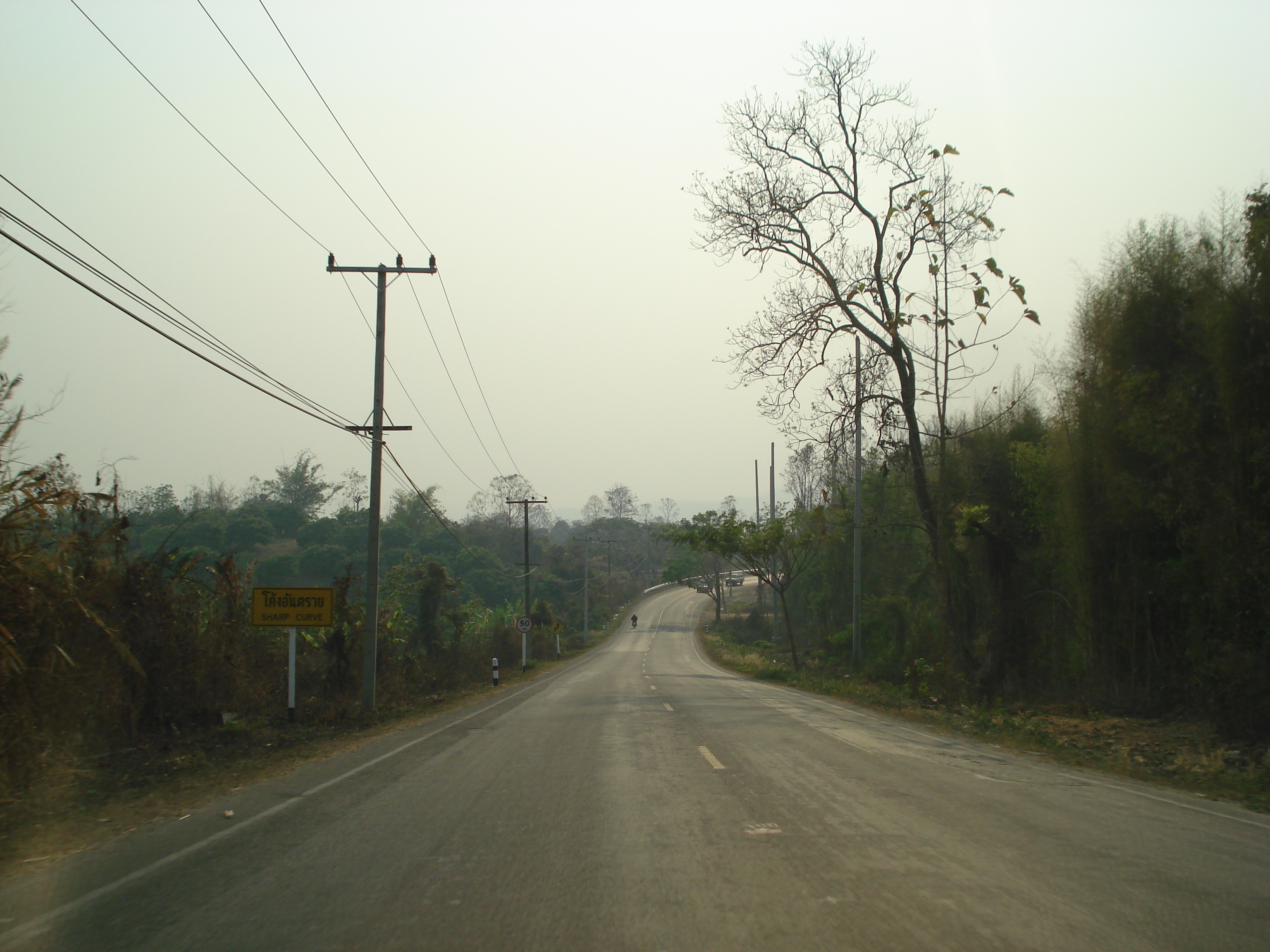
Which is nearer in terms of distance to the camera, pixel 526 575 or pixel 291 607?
pixel 291 607

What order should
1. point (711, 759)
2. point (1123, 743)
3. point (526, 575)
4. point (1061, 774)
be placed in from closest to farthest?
point (1061, 774) < point (711, 759) < point (1123, 743) < point (526, 575)

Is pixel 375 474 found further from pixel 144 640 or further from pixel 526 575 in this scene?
pixel 526 575

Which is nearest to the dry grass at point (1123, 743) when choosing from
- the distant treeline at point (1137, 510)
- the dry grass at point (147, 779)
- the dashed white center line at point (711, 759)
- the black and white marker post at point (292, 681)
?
the distant treeline at point (1137, 510)

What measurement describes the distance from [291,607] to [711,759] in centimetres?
912

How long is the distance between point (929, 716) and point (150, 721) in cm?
1466

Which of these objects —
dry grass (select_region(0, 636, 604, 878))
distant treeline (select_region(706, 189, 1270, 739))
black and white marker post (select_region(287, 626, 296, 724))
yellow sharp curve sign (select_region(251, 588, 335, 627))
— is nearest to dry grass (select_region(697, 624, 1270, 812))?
distant treeline (select_region(706, 189, 1270, 739))

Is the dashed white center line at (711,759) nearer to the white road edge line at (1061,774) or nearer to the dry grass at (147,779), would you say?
the white road edge line at (1061,774)

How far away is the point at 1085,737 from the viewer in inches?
547

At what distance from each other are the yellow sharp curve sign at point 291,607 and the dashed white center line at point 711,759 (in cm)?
817

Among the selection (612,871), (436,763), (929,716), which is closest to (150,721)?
(436,763)

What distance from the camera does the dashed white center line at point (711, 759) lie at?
10250 mm

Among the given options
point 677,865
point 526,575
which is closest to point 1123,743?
point 677,865

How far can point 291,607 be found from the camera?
16062 millimetres

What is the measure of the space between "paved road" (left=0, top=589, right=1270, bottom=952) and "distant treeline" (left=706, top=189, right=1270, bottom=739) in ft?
14.3
